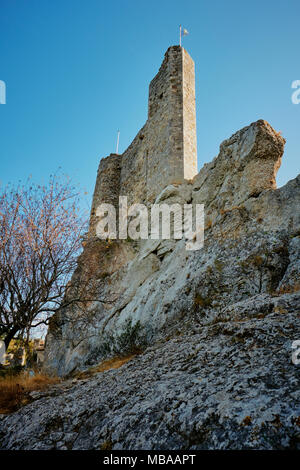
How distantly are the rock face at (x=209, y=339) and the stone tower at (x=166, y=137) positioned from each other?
1560 millimetres

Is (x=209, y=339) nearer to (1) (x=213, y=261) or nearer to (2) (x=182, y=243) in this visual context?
(1) (x=213, y=261)

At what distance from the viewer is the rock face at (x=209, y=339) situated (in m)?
2.01

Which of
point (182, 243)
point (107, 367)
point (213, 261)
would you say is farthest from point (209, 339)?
point (182, 243)

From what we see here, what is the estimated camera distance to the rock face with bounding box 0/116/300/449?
201cm

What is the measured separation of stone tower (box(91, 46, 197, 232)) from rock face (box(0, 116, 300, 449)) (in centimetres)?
156

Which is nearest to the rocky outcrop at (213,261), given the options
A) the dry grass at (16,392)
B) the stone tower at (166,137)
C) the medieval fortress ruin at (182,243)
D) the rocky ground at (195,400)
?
the medieval fortress ruin at (182,243)

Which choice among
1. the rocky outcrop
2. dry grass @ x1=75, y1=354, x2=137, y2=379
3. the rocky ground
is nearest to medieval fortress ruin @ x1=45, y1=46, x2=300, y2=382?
the rocky outcrop

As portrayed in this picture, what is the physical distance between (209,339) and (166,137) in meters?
8.94

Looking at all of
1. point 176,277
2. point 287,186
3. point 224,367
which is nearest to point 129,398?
point 224,367

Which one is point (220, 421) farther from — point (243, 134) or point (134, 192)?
point (134, 192)

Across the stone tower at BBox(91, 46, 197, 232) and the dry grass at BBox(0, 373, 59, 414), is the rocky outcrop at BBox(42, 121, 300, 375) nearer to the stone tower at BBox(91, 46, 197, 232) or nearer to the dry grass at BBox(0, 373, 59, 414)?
the stone tower at BBox(91, 46, 197, 232)

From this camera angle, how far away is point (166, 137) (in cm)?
1100

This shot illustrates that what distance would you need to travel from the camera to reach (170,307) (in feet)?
19.0
